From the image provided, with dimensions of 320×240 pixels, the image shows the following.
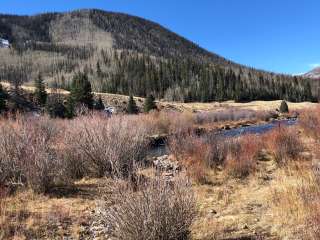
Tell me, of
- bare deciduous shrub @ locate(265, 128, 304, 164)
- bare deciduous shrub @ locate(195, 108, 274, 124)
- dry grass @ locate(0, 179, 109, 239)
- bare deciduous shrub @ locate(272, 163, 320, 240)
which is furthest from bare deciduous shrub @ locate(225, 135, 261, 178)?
bare deciduous shrub @ locate(195, 108, 274, 124)

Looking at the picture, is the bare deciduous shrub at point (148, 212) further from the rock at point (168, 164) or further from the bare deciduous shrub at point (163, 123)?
the bare deciduous shrub at point (163, 123)

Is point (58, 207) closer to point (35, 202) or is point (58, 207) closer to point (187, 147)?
point (35, 202)

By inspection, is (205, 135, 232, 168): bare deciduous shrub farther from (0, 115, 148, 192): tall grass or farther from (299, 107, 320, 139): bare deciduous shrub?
(299, 107, 320, 139): bare deciduous shrub

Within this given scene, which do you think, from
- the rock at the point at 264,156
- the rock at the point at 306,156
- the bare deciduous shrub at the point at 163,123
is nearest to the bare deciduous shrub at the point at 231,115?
the bare deciduous shrub at the point at 163,123

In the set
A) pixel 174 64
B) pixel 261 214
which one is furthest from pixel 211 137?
pixel 174 64

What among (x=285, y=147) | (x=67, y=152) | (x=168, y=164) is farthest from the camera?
(x=168, y=164)

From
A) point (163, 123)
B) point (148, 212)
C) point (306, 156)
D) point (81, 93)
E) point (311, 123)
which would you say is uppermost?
point (81, 93)

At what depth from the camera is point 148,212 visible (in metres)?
5.95

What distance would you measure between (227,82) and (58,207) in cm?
13955

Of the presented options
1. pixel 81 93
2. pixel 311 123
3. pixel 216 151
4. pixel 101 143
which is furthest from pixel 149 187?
pixel 81 93

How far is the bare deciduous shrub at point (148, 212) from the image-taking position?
5.96m

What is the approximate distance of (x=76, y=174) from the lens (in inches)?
530

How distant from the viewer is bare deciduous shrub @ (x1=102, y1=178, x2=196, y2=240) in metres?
5.96

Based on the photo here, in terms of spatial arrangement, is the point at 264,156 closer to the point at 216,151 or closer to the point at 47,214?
the point at 216,151
